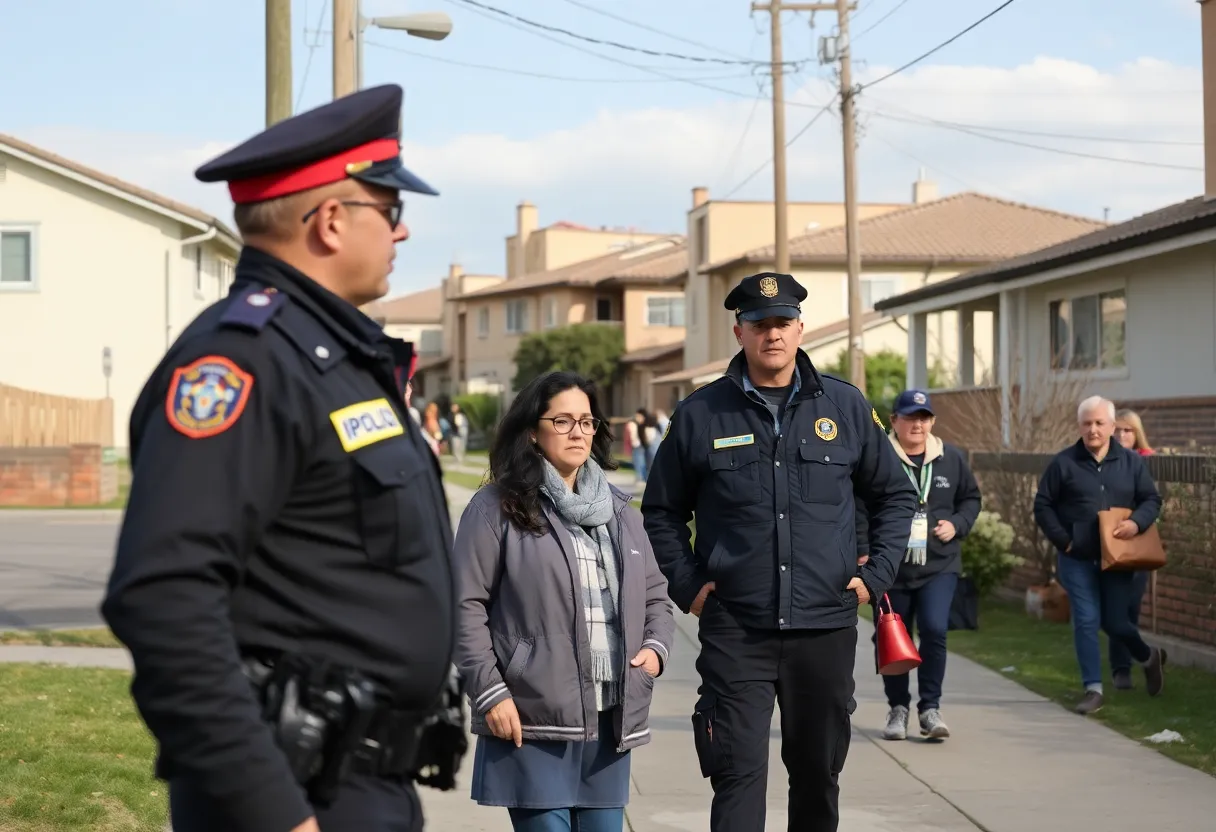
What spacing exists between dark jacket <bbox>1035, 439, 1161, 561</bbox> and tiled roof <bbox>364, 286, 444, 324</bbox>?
89.8m

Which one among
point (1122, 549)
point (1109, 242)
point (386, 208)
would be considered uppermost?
point (1109, 242)

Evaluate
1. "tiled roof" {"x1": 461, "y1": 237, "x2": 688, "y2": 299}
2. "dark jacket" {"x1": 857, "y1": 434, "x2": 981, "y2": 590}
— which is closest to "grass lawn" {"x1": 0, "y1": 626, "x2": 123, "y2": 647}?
"dark jacket" {"x1": 857, "y1": 434, "x2": 981, "y2": 590}

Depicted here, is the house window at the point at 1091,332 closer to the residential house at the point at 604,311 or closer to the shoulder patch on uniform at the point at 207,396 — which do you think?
the shoulder patch on uniform at the point at 207,396

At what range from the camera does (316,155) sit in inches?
104

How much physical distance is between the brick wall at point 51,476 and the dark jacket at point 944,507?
2143 cm

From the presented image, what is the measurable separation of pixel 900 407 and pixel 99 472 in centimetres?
2174

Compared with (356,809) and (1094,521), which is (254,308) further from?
(1094,521)

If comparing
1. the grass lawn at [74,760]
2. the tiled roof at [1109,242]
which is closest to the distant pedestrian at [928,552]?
the grass lawn at [74,760]

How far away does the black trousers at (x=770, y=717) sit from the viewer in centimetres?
552

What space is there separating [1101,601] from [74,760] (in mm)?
6005

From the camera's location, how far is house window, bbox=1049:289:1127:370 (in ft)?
71.9

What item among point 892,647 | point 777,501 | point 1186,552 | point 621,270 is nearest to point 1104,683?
point 1186,552

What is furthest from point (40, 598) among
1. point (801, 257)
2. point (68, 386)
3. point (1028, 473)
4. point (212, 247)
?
point (801, 257)

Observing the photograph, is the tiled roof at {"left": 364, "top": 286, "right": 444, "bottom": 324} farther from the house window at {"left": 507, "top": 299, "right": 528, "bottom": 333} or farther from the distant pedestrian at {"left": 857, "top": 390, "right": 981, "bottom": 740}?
the distant pedestrian at {"left": 857, "top": 390, "right": 981, "bottom": 740}
